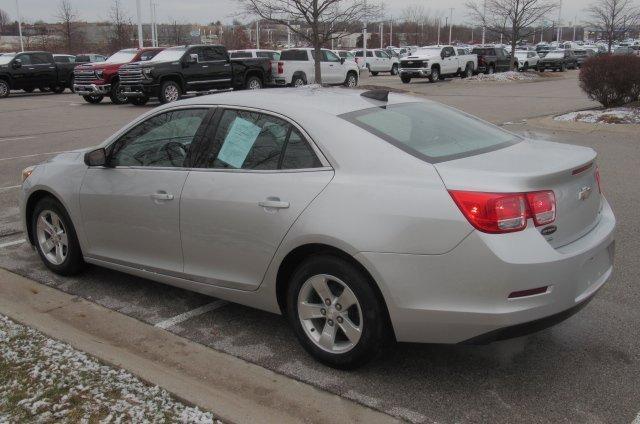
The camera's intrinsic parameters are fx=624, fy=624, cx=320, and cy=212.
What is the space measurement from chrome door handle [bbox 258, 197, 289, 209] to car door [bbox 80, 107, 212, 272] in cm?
76

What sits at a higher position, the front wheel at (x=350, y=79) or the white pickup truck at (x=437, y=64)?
the white pickup truck at (x=437, y=64)

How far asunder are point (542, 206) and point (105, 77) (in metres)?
22.0

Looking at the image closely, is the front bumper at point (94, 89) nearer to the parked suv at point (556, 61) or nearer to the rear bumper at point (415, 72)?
the rear bumper at point (415, 72)

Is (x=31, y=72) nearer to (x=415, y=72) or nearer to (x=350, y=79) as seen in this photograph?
(x=350, y=79)

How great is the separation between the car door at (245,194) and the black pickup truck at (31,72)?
27973 millimetres

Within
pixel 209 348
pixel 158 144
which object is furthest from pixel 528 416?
pixel 158 144

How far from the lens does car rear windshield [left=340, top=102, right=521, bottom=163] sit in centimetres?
353

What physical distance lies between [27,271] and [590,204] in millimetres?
4527

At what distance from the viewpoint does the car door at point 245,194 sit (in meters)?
3.59

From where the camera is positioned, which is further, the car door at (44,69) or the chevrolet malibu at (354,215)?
the car door at (44,69)

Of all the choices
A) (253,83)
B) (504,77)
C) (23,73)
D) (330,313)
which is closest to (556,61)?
(504,77)

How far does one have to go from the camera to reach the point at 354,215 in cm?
327

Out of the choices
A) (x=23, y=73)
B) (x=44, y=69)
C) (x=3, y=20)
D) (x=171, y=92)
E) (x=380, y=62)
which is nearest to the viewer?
(x=171, y=92)

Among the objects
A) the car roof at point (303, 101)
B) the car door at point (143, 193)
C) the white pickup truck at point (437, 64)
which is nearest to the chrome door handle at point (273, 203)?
the car roof at point (303, 101)
